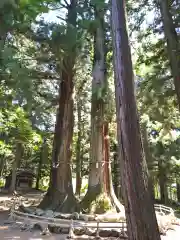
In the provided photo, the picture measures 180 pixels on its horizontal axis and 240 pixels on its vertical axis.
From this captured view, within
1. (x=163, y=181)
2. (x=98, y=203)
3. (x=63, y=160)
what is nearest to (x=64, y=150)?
(x=63, y=160)

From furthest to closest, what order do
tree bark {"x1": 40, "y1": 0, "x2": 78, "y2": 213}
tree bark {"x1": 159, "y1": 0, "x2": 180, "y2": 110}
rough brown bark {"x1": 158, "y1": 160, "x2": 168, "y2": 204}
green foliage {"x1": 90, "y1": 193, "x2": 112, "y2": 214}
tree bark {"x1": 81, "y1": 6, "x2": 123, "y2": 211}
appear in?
rough brown bark {"x1": 158, "y1": 160, "x2": 168, "y2": 204} → tree bark {"x1": 40, "y1": 0, "x2": 78, "y2": 213} → tree bark {"x1": 81, "y1": 6, "x2": 123, "y2": 211} → green foliage {"x1": 90, "y1": 193, "x2": 112, "y2": 214} → tree bark {"x1": 159, "y1": 0, "x2": 180, "y2": 110}

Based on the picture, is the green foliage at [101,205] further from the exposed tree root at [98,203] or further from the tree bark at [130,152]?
the tree bark at [130,152]

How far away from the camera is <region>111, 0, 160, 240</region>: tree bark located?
3.30 metres

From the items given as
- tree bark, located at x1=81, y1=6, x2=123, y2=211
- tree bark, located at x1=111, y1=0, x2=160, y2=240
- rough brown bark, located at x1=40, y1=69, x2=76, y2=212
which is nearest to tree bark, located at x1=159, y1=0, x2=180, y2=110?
tree bark, located at x1=81, y1=6, x2=123, y2=211

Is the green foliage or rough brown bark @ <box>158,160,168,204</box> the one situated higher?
rough brown bark @ <box>158,160,168,204</box>

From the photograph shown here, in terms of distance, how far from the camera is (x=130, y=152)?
3635 millimetres

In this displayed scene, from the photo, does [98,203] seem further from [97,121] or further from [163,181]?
[163,181]

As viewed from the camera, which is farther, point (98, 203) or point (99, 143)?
point (99, 143)

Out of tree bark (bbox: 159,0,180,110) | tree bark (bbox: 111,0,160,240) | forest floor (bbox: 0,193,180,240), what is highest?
tree bark (bbox: 159,0,180,110)

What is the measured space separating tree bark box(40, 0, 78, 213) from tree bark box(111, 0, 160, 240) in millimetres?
3854

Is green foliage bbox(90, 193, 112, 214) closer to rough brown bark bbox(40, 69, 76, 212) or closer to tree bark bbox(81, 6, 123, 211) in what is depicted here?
tree bark bbox(81, 6, 123, 211)

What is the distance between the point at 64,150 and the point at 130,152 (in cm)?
Result: 591

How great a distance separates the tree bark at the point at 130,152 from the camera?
3.30 metres

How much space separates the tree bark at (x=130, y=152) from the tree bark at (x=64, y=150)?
12.6 ft
